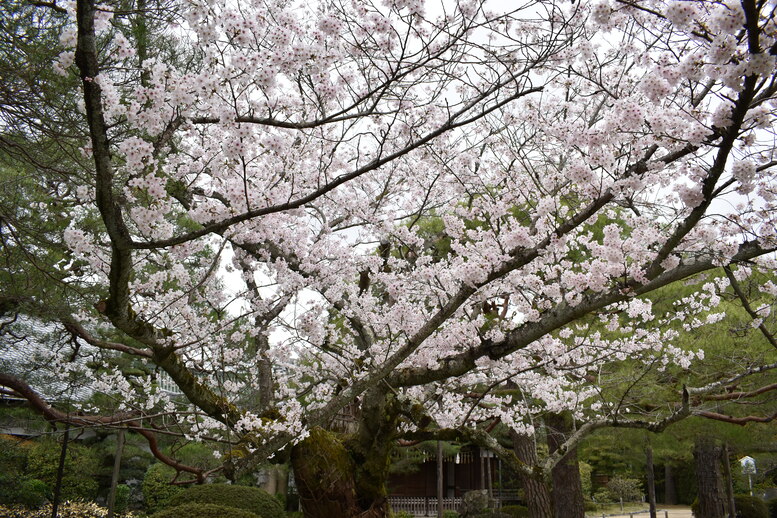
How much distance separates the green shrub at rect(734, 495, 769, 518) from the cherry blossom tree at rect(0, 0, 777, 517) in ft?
31.9

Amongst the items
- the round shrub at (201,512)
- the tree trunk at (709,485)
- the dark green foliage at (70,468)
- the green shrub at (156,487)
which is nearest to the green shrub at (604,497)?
the tree trunk at (709,485)

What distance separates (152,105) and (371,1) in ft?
4.77

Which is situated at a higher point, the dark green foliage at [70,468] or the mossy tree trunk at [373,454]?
the mossy tree trunk at [373,454]

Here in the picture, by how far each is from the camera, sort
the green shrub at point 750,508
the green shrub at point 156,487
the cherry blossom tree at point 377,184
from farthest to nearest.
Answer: the green shrub at point 750,508
the green shrub at point 156,487
the cherry blossom tree at point 377,184

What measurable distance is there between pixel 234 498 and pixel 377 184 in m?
4.40

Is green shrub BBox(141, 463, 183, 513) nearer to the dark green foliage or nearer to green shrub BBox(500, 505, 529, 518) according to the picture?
the dark green foliage

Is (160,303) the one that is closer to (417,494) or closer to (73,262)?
(73,262)

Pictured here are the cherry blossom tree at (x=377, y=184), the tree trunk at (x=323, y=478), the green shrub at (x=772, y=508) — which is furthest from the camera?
the green shrub at (x=772, y=508)

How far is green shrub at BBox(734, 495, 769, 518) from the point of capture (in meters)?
14.2

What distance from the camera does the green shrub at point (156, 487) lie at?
43.1 feet

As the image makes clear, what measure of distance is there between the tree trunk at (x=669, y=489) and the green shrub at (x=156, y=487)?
2095 cm

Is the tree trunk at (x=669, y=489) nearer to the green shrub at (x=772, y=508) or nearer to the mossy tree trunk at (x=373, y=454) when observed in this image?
the green shrub at (x=772, y=508)

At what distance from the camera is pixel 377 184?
22.9ft

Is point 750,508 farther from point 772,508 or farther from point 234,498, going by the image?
point 234,498
